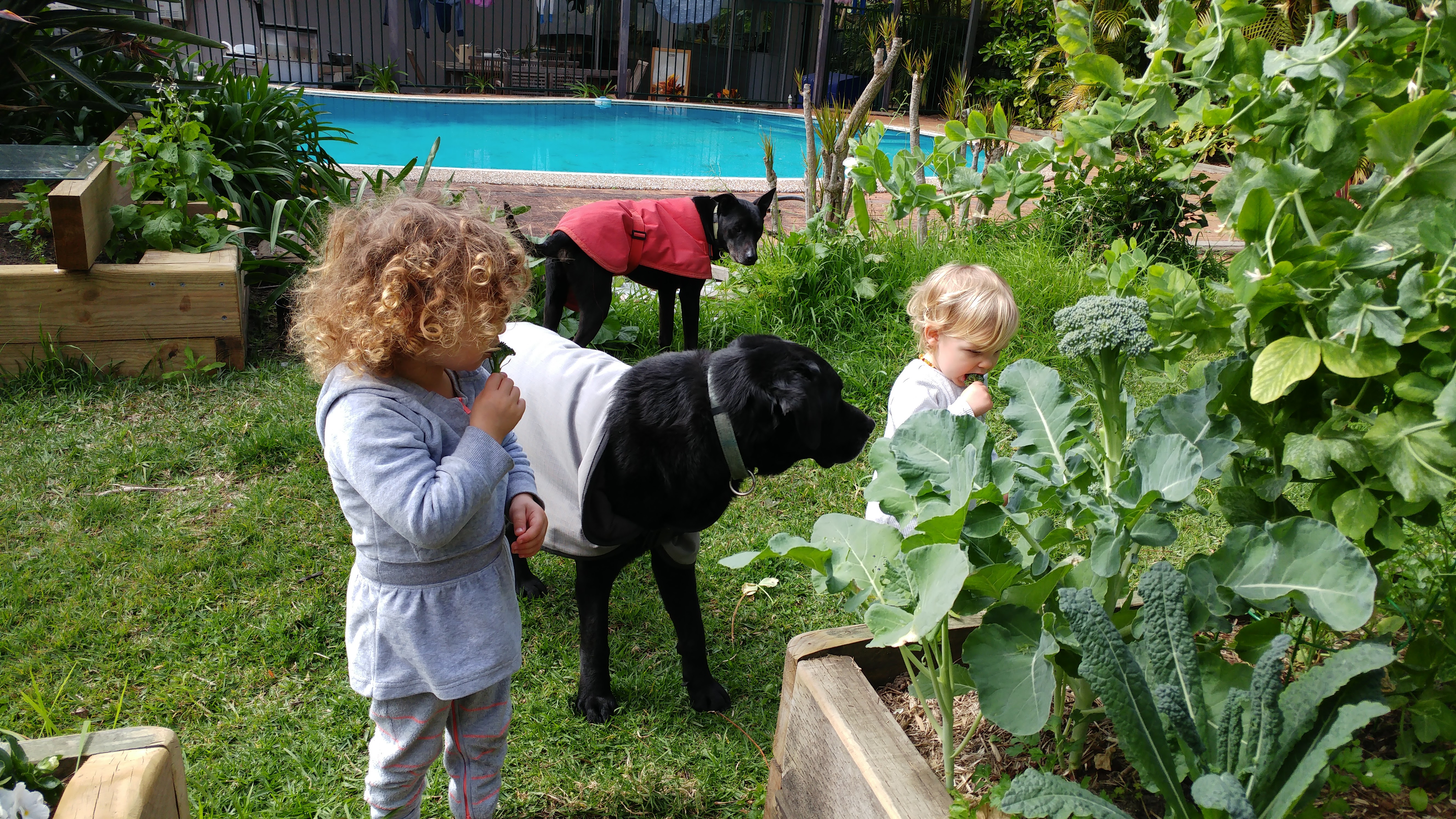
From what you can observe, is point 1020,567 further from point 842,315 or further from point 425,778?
point 842,315

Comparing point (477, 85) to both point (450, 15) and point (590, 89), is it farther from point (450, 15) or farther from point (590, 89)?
point (450, 15)

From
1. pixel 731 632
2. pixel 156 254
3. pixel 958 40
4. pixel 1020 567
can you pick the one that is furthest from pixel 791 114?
pixel 1020 567

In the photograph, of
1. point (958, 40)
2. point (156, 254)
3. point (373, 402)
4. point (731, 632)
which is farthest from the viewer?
point (958, 40)

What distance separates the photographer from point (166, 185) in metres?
A: 4.57

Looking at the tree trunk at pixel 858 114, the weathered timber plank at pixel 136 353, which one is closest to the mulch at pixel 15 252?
the weathered timber plank at pixel 136 353

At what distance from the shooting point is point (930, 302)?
109 inches

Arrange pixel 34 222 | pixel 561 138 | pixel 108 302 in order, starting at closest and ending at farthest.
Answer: pixel 108 302, pixel 34 222, pixel 561 138

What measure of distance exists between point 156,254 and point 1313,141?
4.70 m

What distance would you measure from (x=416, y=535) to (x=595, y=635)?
100 centimetres

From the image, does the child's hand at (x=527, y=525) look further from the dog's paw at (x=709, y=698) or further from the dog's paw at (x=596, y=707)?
the dog's paw at (x=709, y=698)

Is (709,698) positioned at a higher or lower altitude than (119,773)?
lower

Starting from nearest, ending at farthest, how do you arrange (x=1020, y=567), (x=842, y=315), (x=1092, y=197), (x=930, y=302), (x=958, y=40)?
(x=1020, y=567), (x=1092, y=197), (x=930, y=302), (x=842, y=315), (x=958, y=40)

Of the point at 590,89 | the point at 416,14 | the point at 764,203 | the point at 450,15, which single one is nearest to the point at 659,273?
the point at 764,203

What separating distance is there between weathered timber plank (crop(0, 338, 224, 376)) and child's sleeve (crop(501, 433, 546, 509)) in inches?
112
